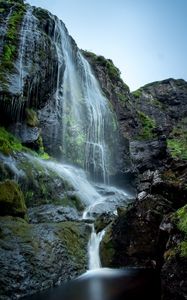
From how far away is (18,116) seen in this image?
16.7 metres

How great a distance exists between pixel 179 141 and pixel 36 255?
3298 centimetres

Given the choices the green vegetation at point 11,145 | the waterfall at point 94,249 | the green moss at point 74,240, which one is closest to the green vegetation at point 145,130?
the green vegetation at point 11,145

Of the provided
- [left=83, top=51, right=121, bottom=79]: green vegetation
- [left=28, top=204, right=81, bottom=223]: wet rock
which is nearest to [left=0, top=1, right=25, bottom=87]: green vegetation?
[left=28, top=204, right=81, bottom=223]: wet rock

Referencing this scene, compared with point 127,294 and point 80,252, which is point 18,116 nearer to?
point 80,252

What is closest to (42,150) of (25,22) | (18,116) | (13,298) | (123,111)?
(18,116)

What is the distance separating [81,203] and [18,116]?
6.16m

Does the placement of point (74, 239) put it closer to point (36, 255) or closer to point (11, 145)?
point (36, 255)

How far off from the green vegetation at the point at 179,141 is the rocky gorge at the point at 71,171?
34 centimetres

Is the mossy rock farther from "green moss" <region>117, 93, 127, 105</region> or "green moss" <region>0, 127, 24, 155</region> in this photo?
"green moss" <region>117, 93, 127, 105</region>

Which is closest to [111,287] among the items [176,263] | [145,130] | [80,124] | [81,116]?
[176,263]

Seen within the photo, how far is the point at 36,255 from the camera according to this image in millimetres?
7996

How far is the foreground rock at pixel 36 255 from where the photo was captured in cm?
712

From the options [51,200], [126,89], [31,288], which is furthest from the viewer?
[126,89]

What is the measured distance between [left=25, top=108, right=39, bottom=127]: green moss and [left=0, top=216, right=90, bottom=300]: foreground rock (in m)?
8.65
